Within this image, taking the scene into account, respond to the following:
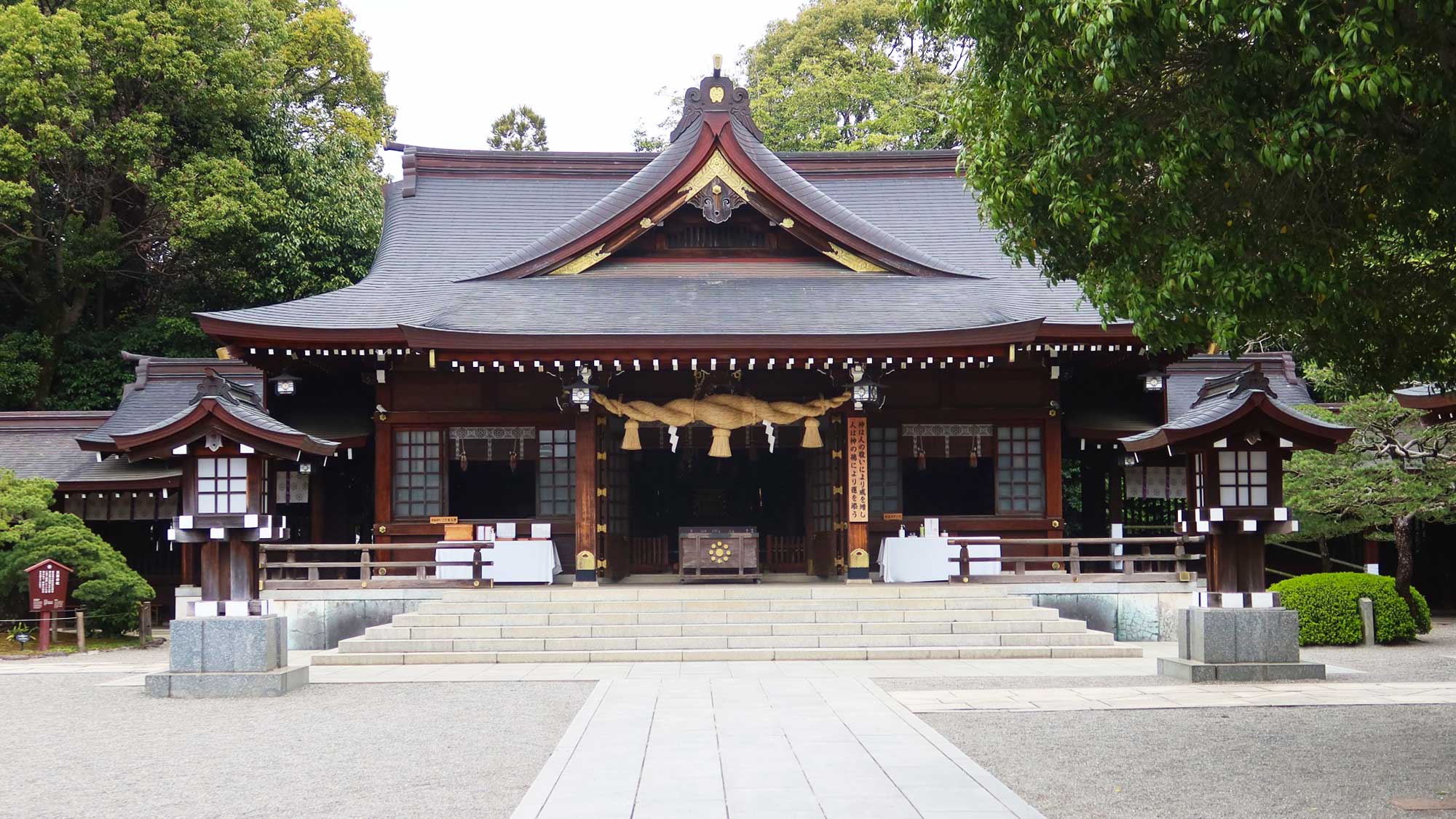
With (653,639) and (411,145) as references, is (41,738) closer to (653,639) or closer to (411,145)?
(653,639)

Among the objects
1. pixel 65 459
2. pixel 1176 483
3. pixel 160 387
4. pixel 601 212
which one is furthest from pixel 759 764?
pixel 160 387

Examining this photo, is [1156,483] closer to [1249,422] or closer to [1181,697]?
[1249,422]

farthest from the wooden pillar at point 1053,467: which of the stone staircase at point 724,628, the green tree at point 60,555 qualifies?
the green tree at point 60,555

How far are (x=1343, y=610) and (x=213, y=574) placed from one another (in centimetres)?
1389

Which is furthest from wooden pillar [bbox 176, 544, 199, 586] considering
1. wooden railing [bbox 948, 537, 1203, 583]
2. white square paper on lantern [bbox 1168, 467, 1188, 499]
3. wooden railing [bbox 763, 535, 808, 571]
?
white square paper on lantern [bbox 1168, 467, 1188, 499]

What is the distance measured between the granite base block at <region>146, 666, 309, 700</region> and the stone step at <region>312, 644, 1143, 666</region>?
2496 mm

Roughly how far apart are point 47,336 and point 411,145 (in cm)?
1022

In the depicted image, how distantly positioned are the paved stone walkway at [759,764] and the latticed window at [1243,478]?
451cm

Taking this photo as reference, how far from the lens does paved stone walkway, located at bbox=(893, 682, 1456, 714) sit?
11.0m

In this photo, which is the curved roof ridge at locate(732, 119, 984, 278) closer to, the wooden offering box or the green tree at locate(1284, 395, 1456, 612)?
the wooden offering box

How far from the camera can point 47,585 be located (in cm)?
1752

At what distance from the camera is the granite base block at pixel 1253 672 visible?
40.9 ft

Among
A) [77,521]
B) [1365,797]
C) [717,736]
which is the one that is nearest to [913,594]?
[717,736]

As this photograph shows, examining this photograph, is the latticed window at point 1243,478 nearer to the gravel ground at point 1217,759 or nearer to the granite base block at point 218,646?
the gravel ground at point 1217,759
